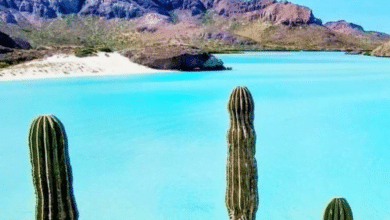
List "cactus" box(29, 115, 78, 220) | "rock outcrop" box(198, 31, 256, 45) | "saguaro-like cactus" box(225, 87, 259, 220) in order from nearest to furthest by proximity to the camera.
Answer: "cactus" box(29, 115, 78, 220) → "saguaro-like cactus" box(225, 87, 259, 220) → "rock outcrop" box(198, 31, 256, 45)

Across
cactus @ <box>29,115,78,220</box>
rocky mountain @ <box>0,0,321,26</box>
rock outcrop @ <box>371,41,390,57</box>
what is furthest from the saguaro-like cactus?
rocky mountain @ <box>0,0,321,26</box>

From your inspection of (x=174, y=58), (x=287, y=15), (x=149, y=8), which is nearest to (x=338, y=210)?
(x=174, y=58)

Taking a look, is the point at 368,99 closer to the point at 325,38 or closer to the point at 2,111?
the point at 2,111

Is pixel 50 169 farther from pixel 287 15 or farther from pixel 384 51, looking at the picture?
pixel 287 15

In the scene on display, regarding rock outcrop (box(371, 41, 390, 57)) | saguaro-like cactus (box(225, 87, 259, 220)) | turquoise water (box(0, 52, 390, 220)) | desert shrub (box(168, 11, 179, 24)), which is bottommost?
turquoise water (box(0, 52, 390, 220))

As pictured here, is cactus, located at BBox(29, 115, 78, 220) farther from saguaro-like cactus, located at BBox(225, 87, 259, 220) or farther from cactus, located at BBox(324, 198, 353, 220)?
cactus, located at BBox(324, 198, 353, 220)
